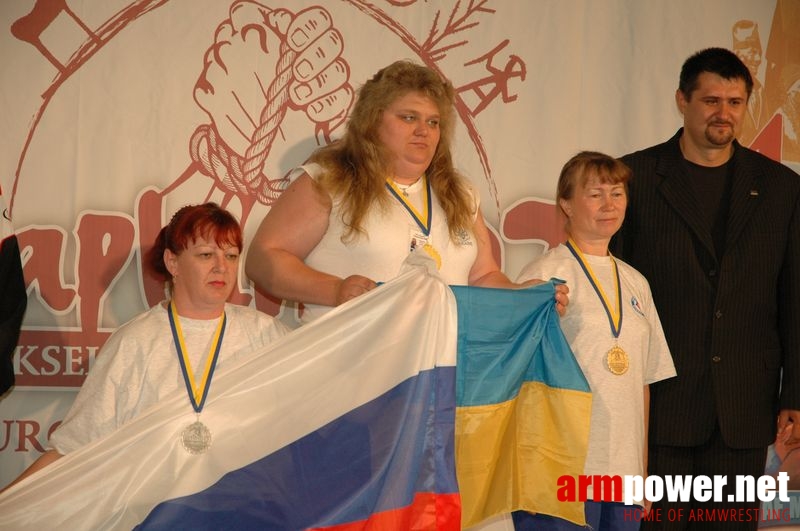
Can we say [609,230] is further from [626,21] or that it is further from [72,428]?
[72,428]

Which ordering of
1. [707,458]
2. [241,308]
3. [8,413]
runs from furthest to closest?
[8,413], [707,458], [241,308]

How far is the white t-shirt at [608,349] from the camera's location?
8.96 feet

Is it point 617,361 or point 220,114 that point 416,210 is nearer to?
point 617,361

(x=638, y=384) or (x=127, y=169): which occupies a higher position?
(x=127, y=169)

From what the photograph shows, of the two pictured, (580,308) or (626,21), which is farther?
(626,21)

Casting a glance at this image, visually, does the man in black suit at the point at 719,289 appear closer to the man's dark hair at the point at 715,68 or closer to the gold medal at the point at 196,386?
the man's dark hair at the point at 715,68

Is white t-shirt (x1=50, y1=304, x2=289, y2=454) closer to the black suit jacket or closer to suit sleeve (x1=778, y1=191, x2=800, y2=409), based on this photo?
the black suit jacket

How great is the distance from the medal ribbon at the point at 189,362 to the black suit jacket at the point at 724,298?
1.51 meters

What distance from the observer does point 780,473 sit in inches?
149

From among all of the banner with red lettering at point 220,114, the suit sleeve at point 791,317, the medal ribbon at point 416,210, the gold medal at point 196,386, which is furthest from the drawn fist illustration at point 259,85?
the suit sleeve at point 791,317

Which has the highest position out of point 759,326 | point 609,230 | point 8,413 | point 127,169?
point 127,169

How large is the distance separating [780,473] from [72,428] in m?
2.97

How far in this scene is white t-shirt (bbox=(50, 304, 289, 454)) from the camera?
2.48 m

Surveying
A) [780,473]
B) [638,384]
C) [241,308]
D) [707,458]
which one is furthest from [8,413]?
[780,473]
